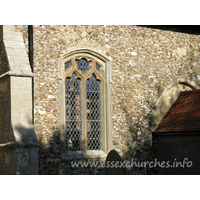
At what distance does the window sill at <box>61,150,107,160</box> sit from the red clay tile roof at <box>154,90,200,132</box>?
6.41 feet

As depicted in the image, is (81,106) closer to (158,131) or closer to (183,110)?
(158,131)

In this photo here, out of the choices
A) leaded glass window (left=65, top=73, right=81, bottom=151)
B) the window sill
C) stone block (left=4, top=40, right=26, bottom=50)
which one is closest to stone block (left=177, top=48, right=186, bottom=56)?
leaded glass window (left=65, top=73, right=81, bottom=151)

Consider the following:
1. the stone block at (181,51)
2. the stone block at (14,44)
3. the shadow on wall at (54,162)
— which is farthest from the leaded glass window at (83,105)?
the stone block at (181,51)

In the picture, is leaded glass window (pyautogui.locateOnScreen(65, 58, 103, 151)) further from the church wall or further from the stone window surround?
the church wall

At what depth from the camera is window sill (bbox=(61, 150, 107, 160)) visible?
797 cm

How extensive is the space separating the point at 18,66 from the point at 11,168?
228 centimetres

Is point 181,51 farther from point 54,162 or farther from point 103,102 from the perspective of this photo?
point 54,162

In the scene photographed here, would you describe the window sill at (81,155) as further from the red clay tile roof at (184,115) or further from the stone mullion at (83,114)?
the red clay tile roof at (184,115)

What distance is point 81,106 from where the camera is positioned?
852 cm

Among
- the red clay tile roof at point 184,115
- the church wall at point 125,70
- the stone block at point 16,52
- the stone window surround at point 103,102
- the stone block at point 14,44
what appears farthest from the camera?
the red clay tile roof at point 184,115

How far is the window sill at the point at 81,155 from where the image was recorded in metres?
7.97

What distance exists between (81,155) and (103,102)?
1.64 meters

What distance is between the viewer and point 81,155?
8172 mm

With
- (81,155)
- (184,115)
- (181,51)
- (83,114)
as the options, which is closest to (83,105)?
(83,114)
